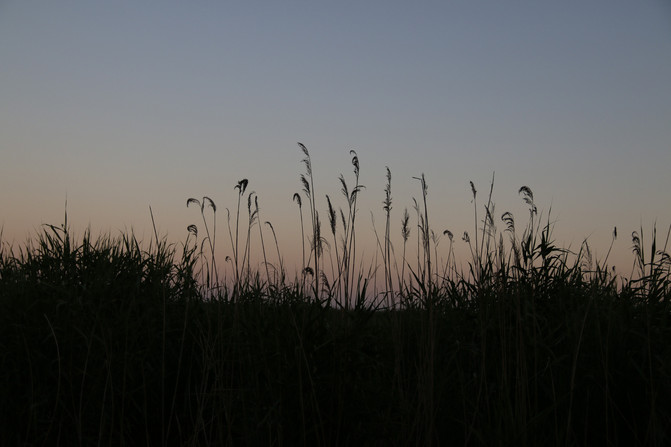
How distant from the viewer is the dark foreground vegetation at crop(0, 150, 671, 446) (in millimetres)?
3381

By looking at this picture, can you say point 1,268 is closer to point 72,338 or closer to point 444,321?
point 72,338

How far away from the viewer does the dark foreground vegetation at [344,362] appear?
3.38 meters

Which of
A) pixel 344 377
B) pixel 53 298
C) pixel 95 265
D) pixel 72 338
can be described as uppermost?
pixel 95 265

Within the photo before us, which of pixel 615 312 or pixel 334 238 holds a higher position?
pixel 334 238

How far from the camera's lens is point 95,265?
548cm

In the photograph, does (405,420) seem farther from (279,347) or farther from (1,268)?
(1,268)

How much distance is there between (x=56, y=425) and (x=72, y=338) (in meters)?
0.60

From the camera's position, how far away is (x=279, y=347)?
11.3ft

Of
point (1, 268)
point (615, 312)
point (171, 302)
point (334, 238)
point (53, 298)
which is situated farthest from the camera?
point (1, 268)

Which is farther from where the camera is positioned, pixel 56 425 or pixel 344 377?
pixel 56 425

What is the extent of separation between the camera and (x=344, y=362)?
343cm

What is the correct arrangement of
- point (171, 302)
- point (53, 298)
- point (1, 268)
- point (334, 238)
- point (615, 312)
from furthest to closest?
point (1, 268) → point (171, 302) → point (53, 298) → point (615, 312) → point (334, 238)

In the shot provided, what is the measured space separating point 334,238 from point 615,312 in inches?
89.3

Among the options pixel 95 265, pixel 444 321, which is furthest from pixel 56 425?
pixel 444 321
